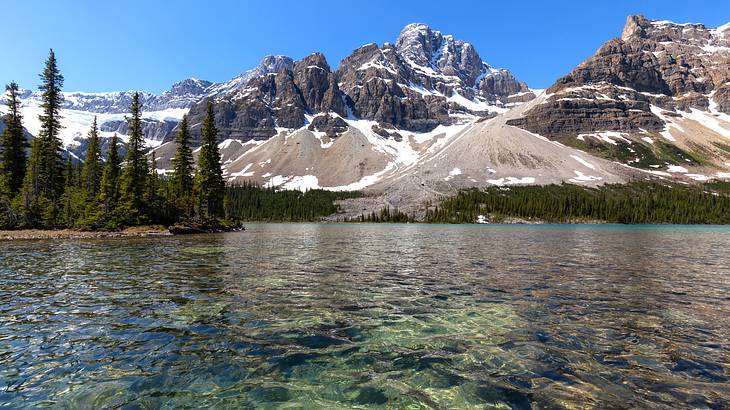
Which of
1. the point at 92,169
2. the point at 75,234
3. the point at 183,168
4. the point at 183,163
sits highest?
the point at 183,163

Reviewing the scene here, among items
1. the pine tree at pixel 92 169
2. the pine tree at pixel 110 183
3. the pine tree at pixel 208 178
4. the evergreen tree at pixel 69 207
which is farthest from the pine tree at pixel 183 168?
the evergreen tree at pixel 69 207

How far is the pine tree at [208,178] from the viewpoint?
3317 inches

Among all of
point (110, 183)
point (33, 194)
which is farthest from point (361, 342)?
point (33, 194)

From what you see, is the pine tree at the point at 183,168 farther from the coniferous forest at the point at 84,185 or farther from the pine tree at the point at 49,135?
the pine tree at the point at 49,135

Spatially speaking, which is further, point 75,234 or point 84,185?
point 84,185

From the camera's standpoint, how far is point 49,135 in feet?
232

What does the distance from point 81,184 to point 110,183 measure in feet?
57.9

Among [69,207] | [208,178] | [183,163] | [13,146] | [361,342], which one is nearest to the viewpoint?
[361,342]

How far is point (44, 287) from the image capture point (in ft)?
65.7

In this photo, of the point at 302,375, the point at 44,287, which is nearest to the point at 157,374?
the point at 302,375

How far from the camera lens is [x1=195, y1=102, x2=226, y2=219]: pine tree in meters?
84.2

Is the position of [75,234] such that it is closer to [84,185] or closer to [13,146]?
[84,185]

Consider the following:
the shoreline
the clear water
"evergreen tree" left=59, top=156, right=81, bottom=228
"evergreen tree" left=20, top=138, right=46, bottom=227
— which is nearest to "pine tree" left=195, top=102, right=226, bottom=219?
the shoreline

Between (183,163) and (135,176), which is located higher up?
(183,163)
